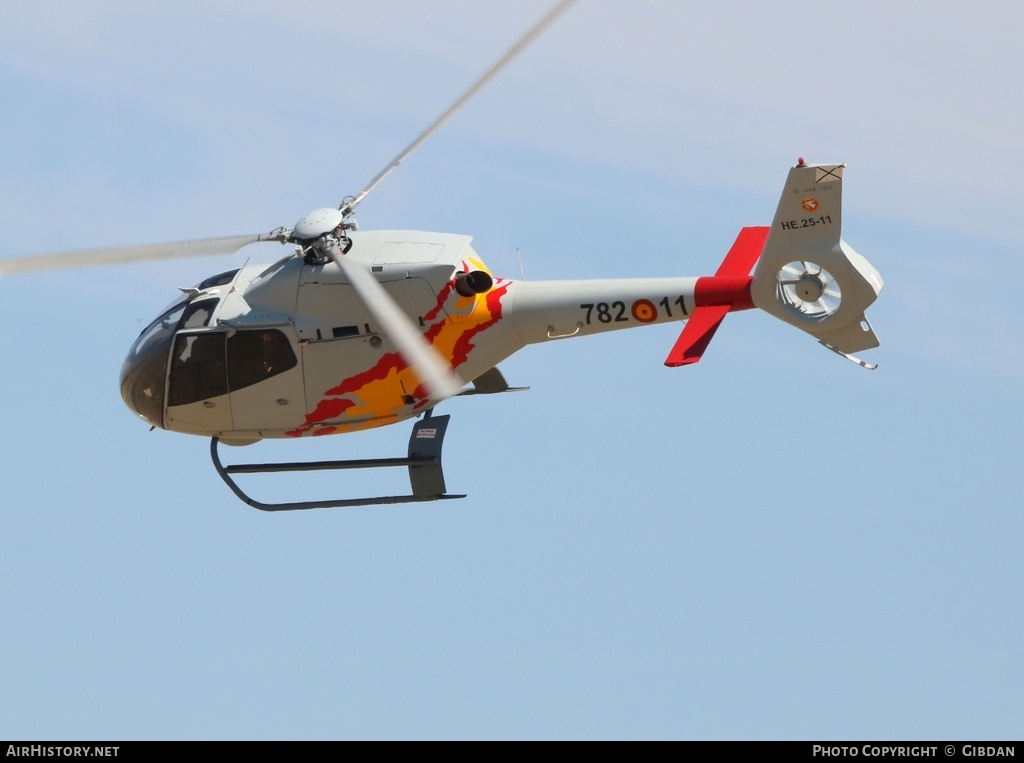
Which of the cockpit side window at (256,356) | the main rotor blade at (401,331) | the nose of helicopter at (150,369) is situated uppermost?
the nose of helicopter at (150,369)

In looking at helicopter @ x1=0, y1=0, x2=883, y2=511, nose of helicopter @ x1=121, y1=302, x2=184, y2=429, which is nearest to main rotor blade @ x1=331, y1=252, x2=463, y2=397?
helicopter @ x1=0, y1=0, x2=883, y2=511

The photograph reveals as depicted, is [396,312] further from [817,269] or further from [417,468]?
[817,269]

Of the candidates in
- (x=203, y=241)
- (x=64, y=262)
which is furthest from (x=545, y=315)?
(x=64, y=262)

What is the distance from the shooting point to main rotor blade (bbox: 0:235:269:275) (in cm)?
2150

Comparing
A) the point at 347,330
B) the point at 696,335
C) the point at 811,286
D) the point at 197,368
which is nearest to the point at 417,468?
the point at 347,330

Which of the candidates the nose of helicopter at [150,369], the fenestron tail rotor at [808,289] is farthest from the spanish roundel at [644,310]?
the nose of helicopter at [150,369]

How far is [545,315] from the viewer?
22.2 metres

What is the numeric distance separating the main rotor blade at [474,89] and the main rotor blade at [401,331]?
4.15 ft

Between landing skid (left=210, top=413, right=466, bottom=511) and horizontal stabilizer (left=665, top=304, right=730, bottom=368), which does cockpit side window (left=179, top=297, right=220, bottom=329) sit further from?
horizontal stabilizer (left=665, top=304, right=730, bottom=368)

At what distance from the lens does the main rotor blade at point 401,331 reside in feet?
57.9

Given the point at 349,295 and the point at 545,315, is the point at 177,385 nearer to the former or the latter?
the point at 349,295

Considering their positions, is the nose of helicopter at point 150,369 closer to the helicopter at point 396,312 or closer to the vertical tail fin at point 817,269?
the helicopter at point 396,312

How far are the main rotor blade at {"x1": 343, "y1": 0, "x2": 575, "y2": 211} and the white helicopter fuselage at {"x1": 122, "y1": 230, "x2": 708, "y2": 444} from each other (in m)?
0.63

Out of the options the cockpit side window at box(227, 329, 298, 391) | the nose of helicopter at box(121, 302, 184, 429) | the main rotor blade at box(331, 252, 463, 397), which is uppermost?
the nose of helicopter at box(121, 302, 184, 429)
